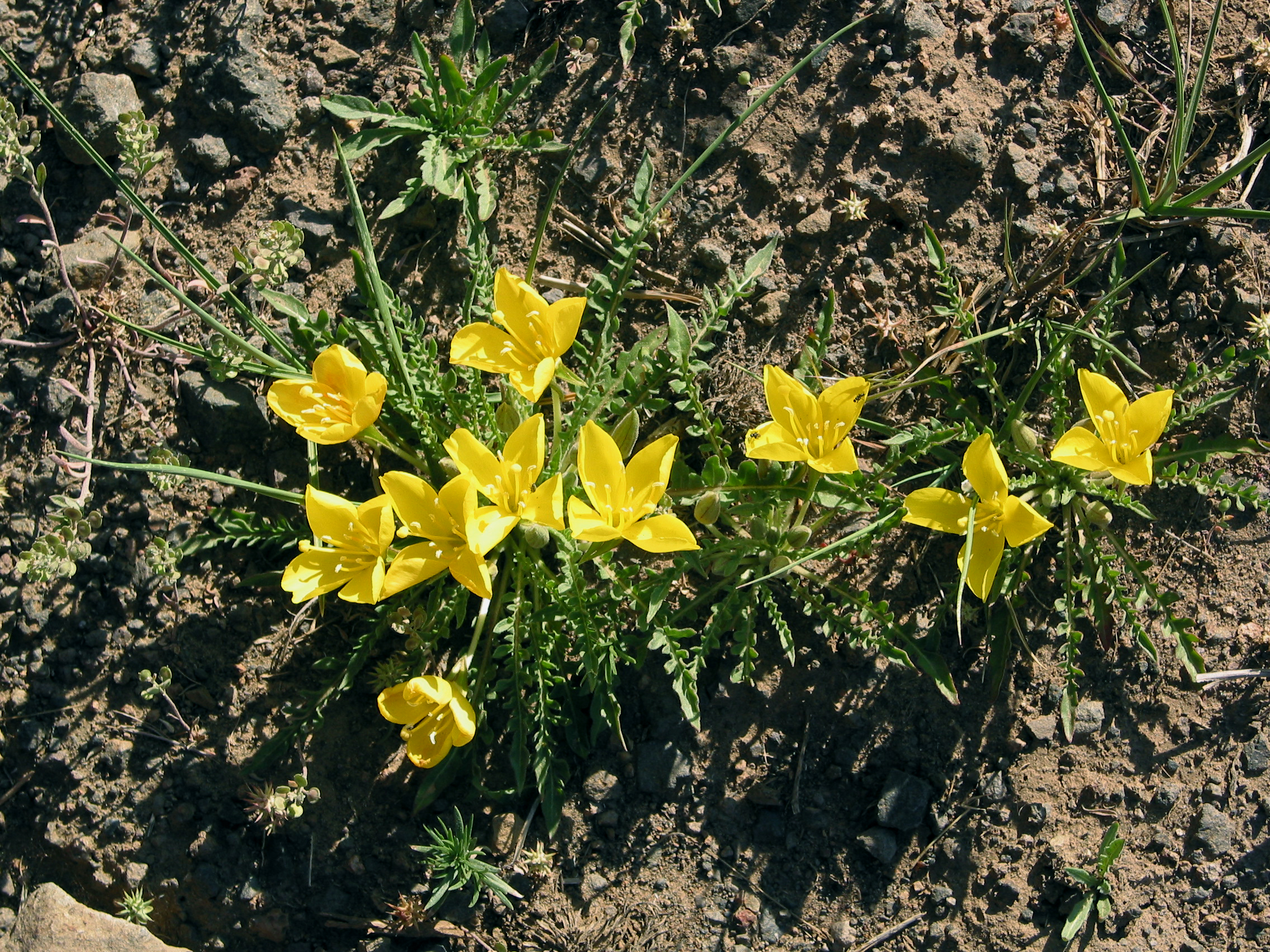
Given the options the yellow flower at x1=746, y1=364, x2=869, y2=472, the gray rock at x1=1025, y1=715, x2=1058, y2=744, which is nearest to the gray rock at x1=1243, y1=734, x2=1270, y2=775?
the gray rock at x1=1025, y1=715, x2=1058, y2=744

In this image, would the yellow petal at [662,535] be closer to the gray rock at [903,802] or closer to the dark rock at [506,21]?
the gray rock at [903,802]

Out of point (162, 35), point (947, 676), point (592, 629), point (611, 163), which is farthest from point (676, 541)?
point (162, 35)

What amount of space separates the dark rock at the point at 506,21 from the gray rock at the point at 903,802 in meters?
3.34

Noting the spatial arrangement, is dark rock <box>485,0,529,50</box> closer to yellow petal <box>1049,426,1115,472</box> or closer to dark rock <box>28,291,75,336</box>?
dark rock <box>28,291,75,336</box>

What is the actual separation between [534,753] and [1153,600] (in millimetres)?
2371

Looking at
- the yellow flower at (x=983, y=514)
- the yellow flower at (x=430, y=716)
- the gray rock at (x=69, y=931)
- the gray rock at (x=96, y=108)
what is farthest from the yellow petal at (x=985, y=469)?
the gray rock at (x=96, y=108)

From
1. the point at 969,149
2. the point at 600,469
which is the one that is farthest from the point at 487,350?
the point at 969,149

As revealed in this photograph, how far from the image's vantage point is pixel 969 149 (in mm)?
3768

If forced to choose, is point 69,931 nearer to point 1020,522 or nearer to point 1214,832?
point 1020,522

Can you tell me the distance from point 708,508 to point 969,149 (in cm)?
187

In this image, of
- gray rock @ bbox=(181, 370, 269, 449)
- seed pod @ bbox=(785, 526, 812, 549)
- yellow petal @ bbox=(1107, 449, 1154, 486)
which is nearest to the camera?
yellow petal @ bbox=(1107, 449, 1154, 486)

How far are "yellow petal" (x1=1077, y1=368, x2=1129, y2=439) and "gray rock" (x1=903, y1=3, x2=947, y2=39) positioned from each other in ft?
5.26

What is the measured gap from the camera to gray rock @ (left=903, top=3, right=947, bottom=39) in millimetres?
3818

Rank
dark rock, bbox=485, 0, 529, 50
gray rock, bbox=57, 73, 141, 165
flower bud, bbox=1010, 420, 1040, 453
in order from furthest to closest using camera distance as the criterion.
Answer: dark rock, bbox=485, 0, 529, 50
gray rock, bbox=57, 73, 141, 165
flower bud, bbox=1010, 420, 1040, 453
